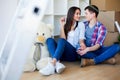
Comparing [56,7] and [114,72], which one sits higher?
[56,7]

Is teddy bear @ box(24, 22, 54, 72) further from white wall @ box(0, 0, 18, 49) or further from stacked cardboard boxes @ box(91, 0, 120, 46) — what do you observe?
stacked cardboard boxes @ box(91, 0, 120, 46)

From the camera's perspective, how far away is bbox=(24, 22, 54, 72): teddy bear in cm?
211

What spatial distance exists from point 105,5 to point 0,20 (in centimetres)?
161

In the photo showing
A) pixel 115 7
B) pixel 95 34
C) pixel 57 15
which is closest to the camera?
pixel 95 34

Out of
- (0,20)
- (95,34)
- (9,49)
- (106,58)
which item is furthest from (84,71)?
(9,49)

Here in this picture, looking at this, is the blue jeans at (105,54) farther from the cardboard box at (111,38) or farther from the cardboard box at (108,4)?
the cardboard box at (108,4)

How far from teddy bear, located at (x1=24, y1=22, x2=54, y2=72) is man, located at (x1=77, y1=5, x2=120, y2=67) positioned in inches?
16.1

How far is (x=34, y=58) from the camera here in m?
2.27

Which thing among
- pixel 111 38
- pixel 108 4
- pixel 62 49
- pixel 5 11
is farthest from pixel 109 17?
pixel 5 11

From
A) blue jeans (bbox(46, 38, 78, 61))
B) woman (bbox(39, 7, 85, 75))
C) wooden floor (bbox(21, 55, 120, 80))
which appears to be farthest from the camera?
woman (bbox(39, 7, 85, 75))

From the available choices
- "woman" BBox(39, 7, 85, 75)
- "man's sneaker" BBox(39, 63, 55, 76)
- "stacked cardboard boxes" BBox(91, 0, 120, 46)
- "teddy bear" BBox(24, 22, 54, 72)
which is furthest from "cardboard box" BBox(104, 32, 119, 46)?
"man's sneaker" BBox(39, 63, 55, 76)

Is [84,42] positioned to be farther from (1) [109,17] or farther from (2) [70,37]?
(1) [109,17]

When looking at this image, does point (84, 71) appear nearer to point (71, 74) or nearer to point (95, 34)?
point (71, 74)

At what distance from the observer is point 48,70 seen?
1912 millimetres
